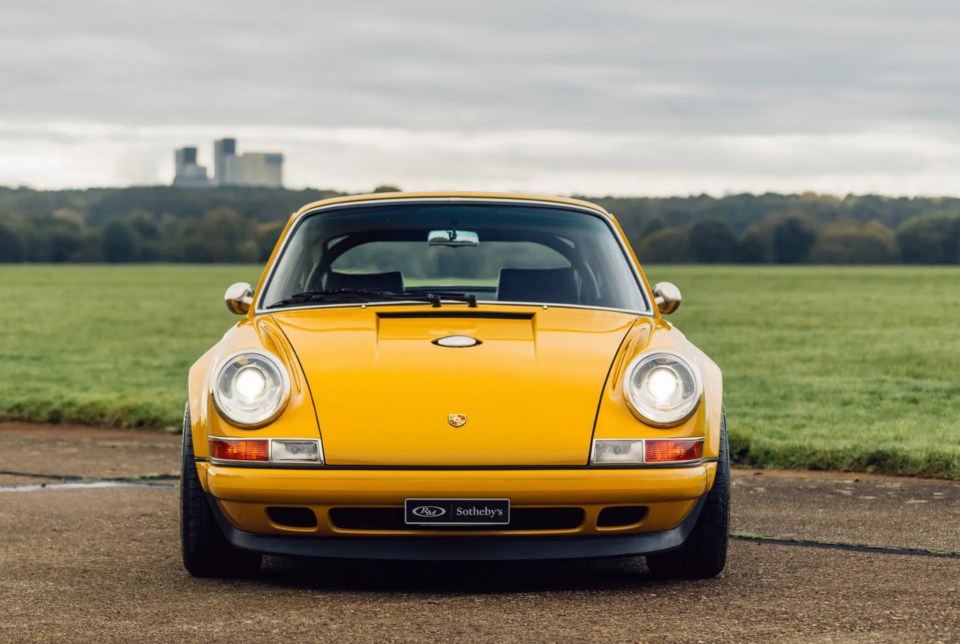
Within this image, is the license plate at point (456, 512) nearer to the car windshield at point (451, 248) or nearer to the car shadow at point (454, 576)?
the car shadow at point (454, 576)

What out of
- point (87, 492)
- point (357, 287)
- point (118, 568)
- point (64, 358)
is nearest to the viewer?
point (118, 568)

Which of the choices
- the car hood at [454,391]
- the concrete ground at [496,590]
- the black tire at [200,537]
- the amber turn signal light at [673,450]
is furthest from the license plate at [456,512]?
the black tire at [200,537]

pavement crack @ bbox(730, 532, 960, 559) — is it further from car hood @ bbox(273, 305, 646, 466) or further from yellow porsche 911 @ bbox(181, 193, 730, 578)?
car hood @ bbox(273, 305, 646, 466)

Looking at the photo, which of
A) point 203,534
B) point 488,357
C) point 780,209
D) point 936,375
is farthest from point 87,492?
point 780,209

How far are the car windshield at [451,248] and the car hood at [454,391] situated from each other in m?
0.61

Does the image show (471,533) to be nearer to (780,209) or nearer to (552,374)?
(552,374)

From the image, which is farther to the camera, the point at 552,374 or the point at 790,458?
the point at 790,458

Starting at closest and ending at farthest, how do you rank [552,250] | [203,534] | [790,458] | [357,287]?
[203,534]
[357,287]
[552,250]
[790,458]

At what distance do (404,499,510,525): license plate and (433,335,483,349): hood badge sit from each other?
0.62 m

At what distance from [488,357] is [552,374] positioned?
0.78 ft

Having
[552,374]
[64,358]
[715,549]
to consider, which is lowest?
[64,358]

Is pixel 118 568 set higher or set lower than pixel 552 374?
lower

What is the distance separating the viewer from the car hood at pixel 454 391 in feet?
16.3

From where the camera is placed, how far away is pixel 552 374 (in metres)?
5.18
